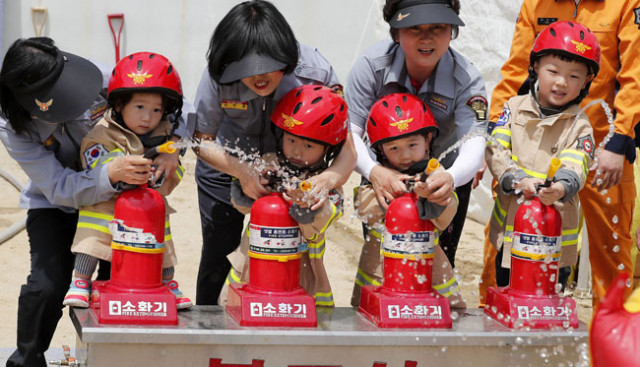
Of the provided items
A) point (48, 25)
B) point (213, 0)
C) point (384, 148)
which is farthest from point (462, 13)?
point (384, 148)

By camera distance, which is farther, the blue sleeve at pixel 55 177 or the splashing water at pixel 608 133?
the splashing water at pixel 608 133

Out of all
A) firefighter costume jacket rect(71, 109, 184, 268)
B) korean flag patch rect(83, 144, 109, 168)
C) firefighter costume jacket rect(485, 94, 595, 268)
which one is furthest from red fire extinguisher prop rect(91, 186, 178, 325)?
firefighter costume jacket rect(485, 94, 595, 268)

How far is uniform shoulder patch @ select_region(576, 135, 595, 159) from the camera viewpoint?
3.99 m

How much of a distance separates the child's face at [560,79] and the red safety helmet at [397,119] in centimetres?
56

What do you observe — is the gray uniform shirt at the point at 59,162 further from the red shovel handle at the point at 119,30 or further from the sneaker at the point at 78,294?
the red shovel handle at the point at 119,30

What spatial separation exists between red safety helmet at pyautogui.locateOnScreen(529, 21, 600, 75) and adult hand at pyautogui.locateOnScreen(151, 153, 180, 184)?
5.42ft

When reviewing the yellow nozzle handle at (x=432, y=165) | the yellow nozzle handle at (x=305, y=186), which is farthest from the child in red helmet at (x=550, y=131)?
the yellow nozzle handle at (x=305, y=186)

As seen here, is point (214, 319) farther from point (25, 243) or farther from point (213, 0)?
point (213, 0)

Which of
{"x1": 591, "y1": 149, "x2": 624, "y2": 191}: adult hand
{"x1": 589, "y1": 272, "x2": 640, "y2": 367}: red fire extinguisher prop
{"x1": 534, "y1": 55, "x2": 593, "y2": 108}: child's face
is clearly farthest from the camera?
{"x1": 591, "y1": 149, "x2": 624, "y2": 191}: adult hand

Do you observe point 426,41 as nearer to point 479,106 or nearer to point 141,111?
point 479,106

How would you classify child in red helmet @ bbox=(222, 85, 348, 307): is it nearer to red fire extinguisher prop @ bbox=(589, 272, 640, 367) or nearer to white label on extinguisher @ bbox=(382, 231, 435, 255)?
white label on extinguisher @ bbox=(382, 231, 435, 255)

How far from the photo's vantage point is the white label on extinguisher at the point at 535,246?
3.76 m

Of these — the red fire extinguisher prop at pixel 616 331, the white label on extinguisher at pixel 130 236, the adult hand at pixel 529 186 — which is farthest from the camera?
the adult hand at pixel 529 186

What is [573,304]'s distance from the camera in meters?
3.83
